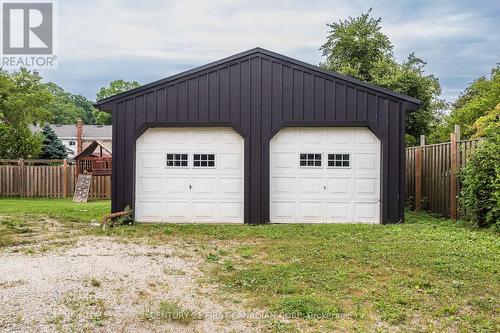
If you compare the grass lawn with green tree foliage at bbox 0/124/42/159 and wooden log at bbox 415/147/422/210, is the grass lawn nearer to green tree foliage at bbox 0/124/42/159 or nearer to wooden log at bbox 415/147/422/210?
wooden log at bbox 415/147/422/210

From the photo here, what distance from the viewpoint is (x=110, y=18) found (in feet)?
49.8

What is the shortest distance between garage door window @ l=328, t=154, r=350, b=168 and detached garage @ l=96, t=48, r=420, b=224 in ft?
0.07

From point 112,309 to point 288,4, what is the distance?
11.7 meters

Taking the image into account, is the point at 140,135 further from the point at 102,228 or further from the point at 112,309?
the point at 112,309

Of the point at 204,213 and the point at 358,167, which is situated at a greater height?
the point at 358,167

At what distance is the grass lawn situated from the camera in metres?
3.71

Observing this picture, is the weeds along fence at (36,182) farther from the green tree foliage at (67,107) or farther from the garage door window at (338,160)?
the green tree foliage at (67,107)

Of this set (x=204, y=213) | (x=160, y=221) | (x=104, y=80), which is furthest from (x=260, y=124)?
(x=104, y=80)

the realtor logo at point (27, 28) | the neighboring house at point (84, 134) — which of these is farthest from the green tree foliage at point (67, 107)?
the realtor logo at point (27, 28)

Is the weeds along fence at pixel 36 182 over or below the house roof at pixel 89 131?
below

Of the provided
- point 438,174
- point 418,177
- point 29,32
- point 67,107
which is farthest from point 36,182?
point 67,107

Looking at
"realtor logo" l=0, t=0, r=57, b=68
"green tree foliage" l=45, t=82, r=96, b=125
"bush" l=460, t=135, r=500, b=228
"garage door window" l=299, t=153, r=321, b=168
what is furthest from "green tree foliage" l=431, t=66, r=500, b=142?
"green tree foliage" l=45, t=82, r=96, b=125

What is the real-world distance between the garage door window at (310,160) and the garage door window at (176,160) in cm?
268

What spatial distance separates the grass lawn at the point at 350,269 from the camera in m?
3.71
